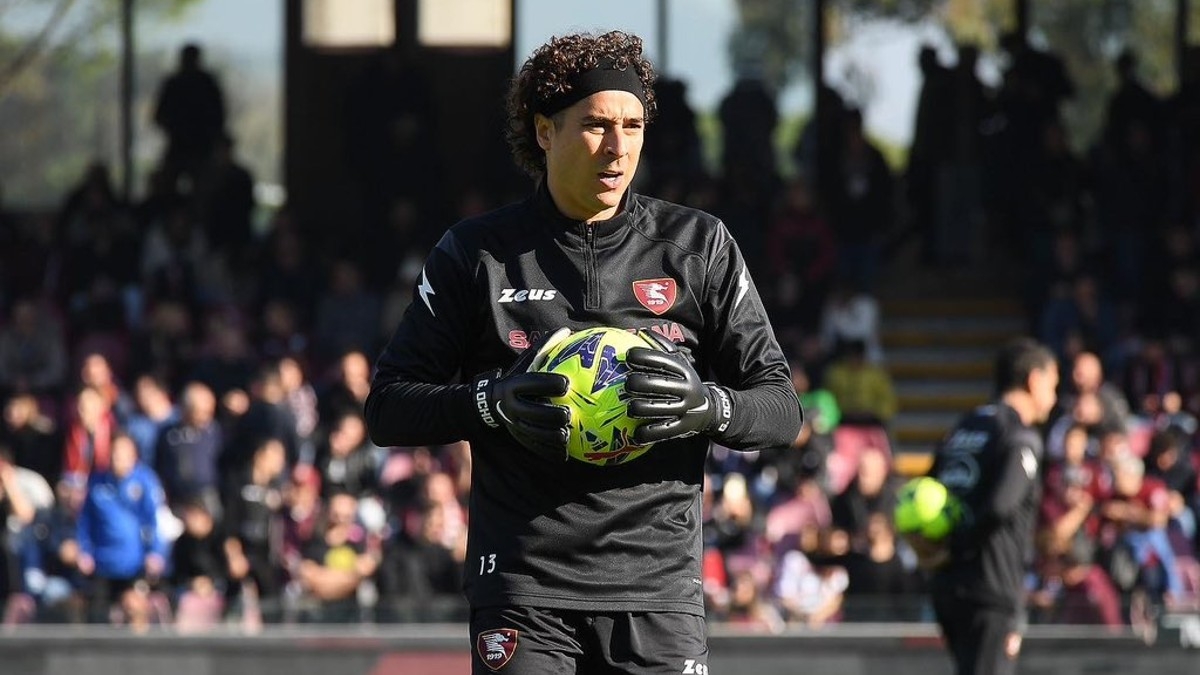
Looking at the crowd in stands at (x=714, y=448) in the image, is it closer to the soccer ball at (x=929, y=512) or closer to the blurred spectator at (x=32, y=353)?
the blurred spectator at (x=32, y=353)

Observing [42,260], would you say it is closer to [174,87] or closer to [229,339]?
[174,87]

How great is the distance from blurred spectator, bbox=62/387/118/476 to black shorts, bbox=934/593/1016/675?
6.23 m

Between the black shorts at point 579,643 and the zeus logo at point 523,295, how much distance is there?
0.54 metres

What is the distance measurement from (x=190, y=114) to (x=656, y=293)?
12824mm

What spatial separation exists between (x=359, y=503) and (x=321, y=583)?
605 millimetres

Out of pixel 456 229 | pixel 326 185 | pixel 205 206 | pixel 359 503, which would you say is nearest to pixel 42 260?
pixel 205 206

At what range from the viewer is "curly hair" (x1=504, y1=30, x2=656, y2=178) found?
12.4ft

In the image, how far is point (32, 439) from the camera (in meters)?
13.1

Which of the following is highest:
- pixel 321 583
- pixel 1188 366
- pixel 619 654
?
pixel 619 654

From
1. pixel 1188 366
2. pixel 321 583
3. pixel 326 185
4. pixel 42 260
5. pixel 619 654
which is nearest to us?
pixel 619 654

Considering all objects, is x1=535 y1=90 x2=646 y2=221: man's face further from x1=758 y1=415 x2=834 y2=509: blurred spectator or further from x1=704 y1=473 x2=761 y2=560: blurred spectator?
x1=758 y1=415 x2=834 y2=509: blurred spectator

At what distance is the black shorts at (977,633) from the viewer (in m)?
7.34

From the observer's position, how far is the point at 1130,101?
15852mm

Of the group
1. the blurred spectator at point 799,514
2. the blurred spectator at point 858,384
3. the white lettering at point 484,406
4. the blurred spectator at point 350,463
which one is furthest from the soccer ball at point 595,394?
the blurred spectator at point 858,384
